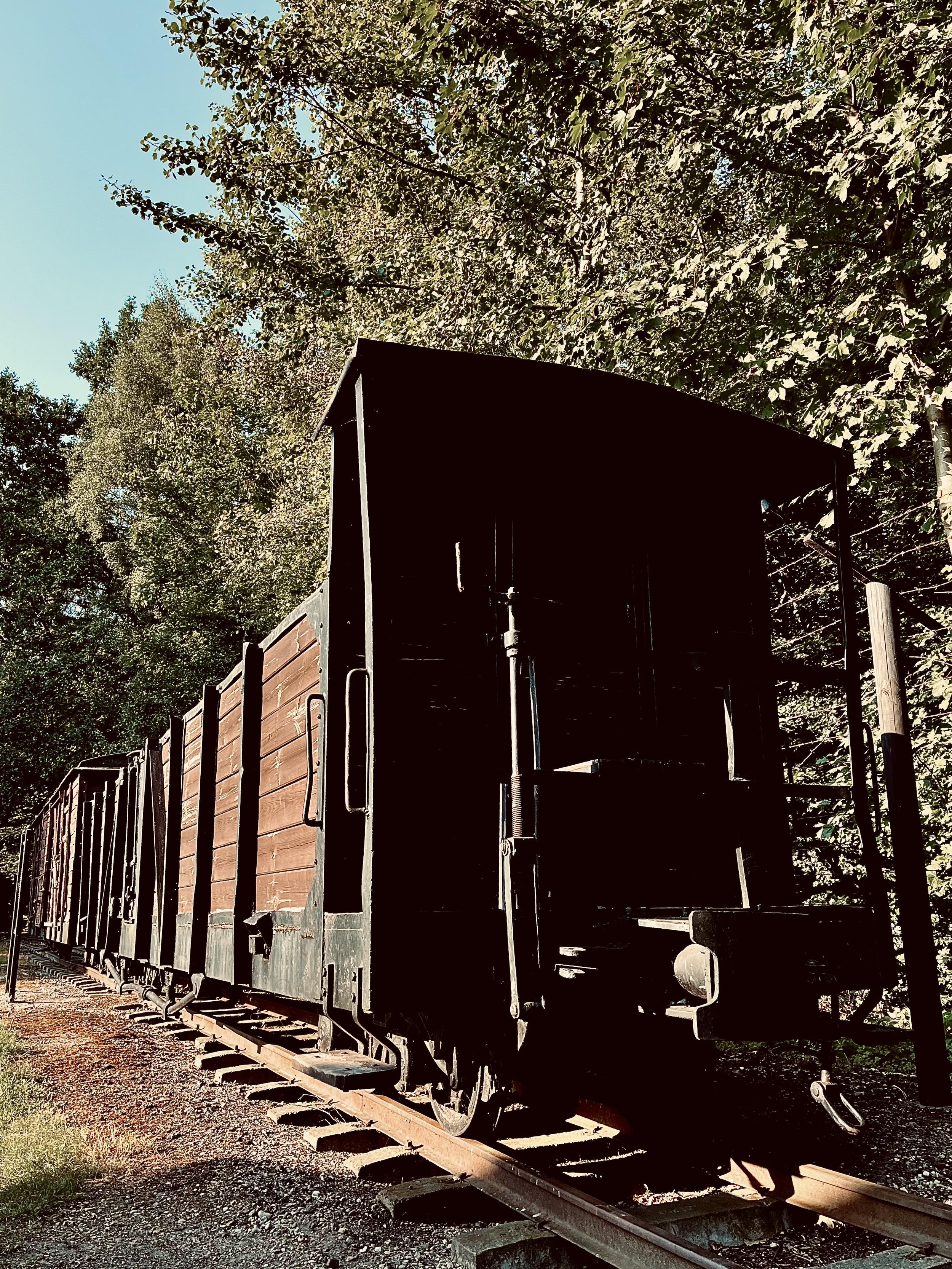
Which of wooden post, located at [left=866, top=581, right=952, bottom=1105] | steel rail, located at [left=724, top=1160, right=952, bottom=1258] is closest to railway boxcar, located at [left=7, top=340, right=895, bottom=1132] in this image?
wooden post, located at [left=866, top=581, right=952, bottom=1105]

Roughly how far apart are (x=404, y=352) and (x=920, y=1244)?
129 inches

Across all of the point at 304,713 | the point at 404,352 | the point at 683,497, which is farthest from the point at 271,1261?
the point at 683,497

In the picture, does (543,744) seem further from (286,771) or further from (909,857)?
(286,771)

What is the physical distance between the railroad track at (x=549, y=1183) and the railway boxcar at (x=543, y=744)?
0.22m

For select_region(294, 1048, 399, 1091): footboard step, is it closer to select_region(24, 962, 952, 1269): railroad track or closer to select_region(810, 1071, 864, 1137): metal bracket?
select_region(24, 962, 952, 1269): railroad track

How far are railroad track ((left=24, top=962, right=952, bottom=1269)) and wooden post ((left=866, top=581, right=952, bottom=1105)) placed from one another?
62cm

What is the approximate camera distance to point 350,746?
11.4 feet

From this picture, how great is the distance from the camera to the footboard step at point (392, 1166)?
11.8 feet

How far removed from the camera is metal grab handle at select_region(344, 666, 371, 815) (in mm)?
3449

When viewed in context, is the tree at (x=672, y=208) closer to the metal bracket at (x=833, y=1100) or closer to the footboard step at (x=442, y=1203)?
the metal bracket at (x=833, y=1100)

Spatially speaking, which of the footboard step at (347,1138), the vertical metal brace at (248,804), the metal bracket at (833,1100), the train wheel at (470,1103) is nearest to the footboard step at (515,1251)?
the train wheel at (470,1103)

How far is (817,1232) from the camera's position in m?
3.10

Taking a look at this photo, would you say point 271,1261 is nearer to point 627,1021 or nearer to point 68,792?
point 627,1021

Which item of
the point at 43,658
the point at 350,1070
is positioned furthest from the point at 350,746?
the point at 43,658
